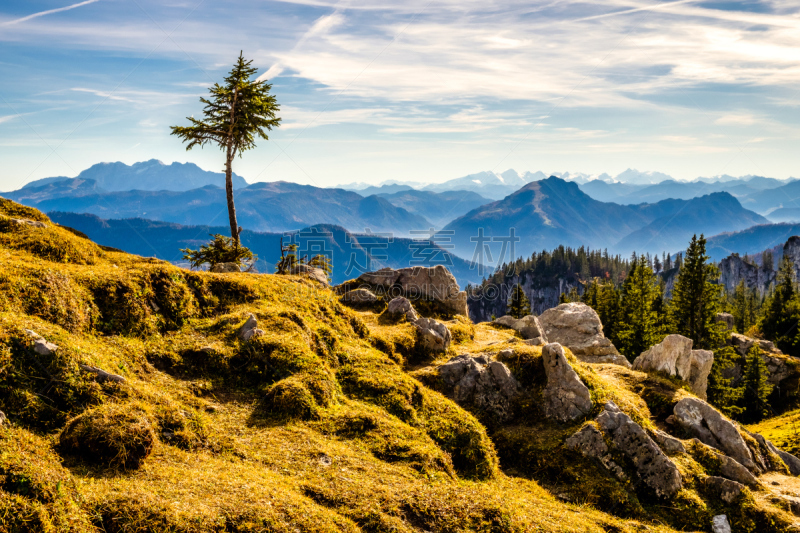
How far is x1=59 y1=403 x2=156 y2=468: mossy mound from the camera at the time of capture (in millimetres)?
10188

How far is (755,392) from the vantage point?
5475 cm

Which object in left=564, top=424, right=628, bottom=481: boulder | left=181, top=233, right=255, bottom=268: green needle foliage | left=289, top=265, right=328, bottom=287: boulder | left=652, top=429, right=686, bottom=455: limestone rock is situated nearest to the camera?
left=564, top=424, right=628, bottom=481: boulder

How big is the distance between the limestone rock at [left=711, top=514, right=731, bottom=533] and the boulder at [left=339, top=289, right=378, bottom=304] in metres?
20.0

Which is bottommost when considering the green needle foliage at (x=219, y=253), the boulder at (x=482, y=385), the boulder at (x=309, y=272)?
the boulder at (x=482, y=385)

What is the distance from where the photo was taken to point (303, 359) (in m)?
17.1

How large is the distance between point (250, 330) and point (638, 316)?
4746 centimetres

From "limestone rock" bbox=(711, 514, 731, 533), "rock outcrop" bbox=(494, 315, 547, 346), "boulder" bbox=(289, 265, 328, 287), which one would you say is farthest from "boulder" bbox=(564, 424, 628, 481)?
"boulder" bbox=(289, 265, 328, 287)

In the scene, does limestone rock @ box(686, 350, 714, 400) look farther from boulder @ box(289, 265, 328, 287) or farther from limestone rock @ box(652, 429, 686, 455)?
boulder @ box(289, 265, 328, 287)

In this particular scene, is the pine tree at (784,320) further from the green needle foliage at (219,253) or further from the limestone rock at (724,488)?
the green needle foliage at (219,253)

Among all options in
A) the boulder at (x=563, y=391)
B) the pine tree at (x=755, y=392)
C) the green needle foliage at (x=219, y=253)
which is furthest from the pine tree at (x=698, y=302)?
the green needle foliage at (x=219, y=253)

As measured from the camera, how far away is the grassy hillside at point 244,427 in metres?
9.92

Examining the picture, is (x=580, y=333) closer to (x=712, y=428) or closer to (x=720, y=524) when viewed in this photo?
(x=712, y=428)

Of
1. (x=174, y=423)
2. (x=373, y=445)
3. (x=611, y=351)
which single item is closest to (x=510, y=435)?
(x=373, y=445)

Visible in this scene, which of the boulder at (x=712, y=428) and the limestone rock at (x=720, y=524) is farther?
the boulder at (x=712, y=428)
